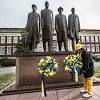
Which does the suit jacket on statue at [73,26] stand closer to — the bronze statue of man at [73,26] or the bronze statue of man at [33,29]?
the bronze statue of man at [73,26]

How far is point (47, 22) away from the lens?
9.81 m

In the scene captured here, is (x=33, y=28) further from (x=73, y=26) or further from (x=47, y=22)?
(x=73, y=26)

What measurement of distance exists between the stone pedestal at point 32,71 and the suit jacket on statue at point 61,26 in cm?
155

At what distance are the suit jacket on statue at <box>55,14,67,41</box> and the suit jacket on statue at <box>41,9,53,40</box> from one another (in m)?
0.41

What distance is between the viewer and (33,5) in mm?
9742

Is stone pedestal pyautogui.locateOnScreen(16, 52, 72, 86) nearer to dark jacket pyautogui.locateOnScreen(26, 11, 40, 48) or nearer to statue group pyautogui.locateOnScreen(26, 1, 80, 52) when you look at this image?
statue group pyautogui.locateOnScreen(26, 1, 80, 52)

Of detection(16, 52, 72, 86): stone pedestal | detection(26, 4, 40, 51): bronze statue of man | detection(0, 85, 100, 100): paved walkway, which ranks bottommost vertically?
detection(0, 85, 100, 100): paved walkway

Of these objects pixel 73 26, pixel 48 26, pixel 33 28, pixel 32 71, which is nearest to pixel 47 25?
pixel 48 26

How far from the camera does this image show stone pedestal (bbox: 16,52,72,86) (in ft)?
27.6

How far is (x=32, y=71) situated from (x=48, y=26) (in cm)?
255

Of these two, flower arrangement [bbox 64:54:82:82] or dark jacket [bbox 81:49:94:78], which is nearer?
dark jacket [bbox 81:49:94:78]

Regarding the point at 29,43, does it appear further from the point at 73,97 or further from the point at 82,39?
the point at 82,39

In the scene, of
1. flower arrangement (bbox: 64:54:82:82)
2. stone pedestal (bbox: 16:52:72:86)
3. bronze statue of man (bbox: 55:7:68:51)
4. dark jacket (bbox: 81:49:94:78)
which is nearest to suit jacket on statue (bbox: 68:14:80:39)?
bronze statue of man (bbox: 55:7:68:51)

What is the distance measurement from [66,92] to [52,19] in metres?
4.18
